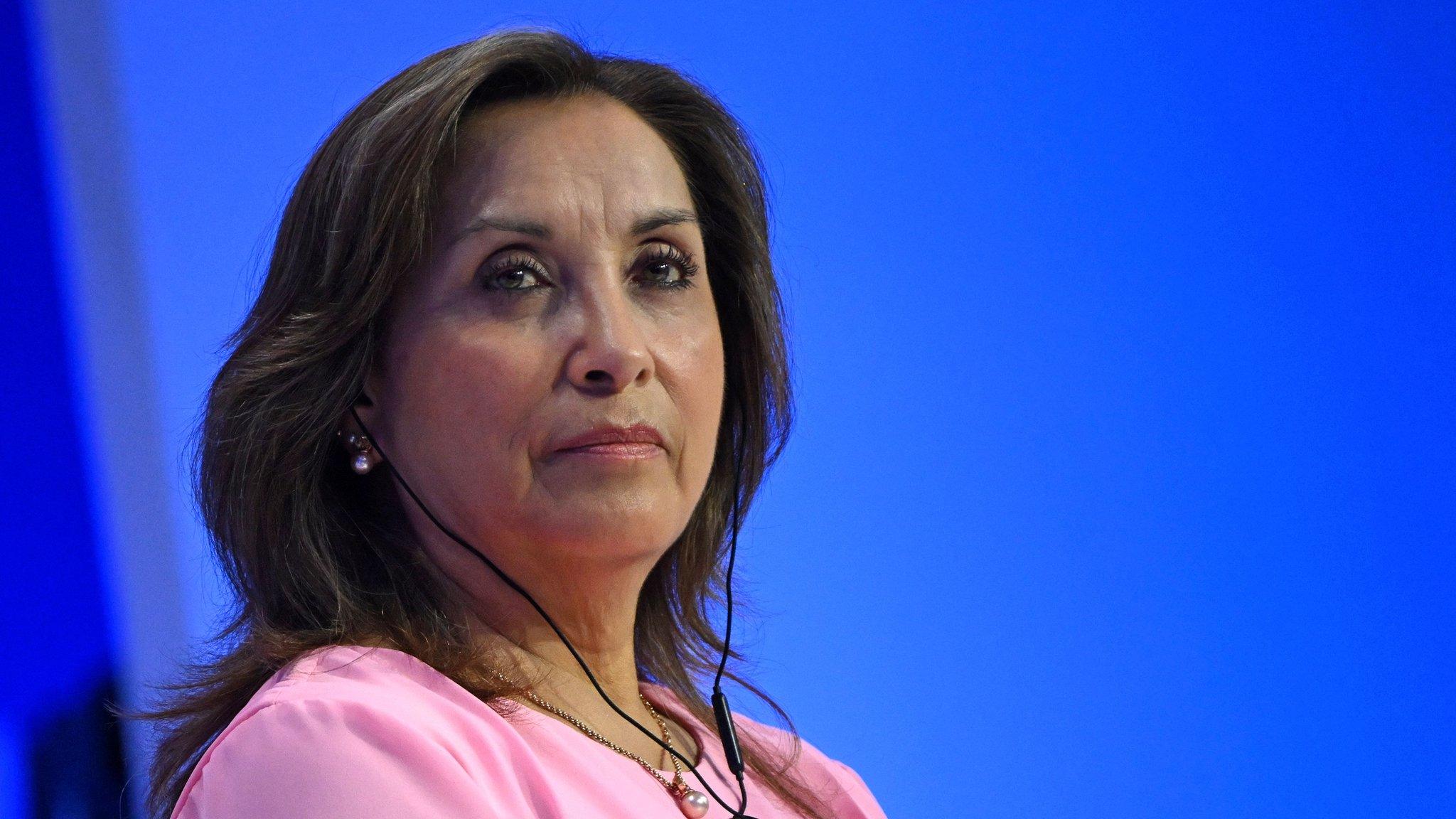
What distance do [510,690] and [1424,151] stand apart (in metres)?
1.83

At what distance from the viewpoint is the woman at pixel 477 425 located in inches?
48.1

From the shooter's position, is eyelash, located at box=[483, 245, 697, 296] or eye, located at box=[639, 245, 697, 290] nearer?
eyelash, located at box=[483, 245, 697, 296]

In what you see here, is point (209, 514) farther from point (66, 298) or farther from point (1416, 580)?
point (1416, 580)

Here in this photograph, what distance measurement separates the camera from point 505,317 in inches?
48.8

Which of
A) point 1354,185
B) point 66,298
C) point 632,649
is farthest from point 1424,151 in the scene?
point 66,298

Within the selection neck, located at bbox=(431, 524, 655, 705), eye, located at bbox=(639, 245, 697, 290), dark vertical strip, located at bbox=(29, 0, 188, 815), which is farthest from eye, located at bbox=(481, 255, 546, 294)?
dark vertical strip, located at bbox=(29, 0, 188, 815)

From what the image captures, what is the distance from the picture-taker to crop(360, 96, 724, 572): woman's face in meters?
1.22

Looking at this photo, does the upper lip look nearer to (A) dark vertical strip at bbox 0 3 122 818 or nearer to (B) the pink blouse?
(B) the pink blouse

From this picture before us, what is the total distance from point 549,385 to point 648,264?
0.19 meters

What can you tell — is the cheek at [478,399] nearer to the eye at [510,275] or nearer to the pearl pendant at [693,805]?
the eye at [510,275]

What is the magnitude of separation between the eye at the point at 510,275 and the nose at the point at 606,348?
5cm

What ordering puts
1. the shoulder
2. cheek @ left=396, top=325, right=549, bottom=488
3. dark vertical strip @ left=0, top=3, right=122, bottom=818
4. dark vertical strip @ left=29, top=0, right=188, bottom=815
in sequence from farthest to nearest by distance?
1. dark vertical strip @ left=29, top=0, right=188, bottom=815
2. dark vertical strip @ left=0, top=3, right=122, bottom=818
3. cheek @ left=396, top=325, right=549, bottom=488
4. the shoulder

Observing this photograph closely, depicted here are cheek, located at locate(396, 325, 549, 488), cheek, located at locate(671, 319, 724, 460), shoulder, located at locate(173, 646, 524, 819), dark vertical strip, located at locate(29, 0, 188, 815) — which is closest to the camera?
shoulder, located at locate(173, 646, 524, 819)

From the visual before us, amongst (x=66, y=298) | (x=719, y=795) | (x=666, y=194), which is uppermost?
(x=666, y=194)
